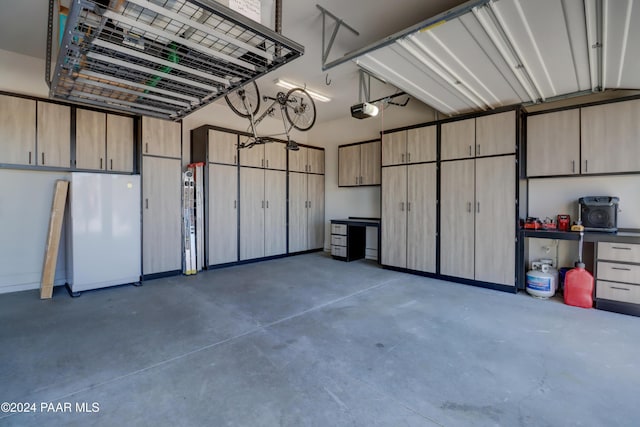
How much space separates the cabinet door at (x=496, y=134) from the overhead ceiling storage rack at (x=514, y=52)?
0.28 meters

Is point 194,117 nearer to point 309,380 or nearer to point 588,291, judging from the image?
point 309,380

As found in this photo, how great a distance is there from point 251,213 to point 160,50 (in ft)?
12.8

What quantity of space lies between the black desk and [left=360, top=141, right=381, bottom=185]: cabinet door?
92cm

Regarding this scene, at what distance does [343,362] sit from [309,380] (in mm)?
353

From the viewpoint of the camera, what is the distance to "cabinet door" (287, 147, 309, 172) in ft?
22.2

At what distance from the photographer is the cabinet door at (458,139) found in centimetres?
444

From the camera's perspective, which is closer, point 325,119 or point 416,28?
point 416,28

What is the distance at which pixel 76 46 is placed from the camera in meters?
2.14

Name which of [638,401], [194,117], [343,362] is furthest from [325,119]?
[638,401]

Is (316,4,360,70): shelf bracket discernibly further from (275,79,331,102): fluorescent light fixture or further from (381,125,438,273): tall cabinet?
(381,125,438,273): tall cabinet

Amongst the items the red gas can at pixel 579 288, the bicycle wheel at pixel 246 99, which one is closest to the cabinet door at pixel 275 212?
the bicycle wheel at pixel 246 99

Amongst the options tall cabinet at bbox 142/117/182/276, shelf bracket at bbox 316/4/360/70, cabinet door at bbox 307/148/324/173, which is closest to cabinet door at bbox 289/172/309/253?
cabinet door at bbox 307/148/324/173

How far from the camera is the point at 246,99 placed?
459 centimetres

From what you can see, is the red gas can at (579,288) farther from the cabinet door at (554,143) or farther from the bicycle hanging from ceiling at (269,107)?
the bicycle hanging from ceiling at (269,107)
